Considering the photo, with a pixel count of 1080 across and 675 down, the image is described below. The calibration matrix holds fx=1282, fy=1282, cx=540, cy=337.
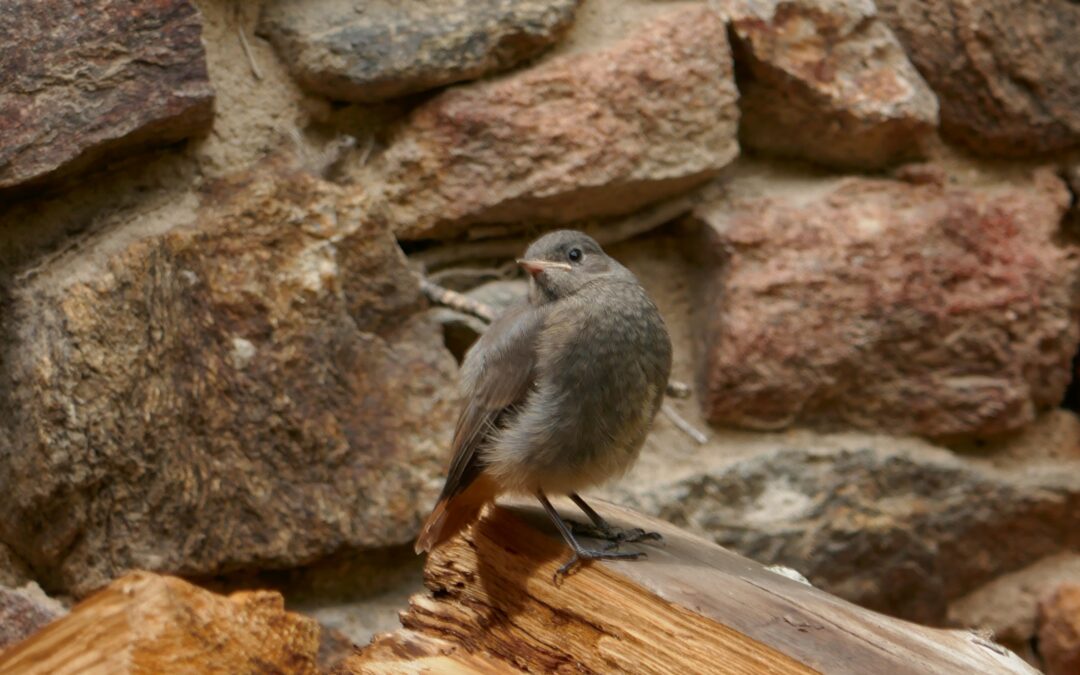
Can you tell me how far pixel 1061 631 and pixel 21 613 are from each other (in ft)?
8.03

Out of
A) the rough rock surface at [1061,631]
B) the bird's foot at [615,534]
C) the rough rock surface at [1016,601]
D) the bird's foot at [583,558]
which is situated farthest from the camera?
the rough rock surface at [1016,601]

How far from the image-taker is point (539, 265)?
109 inches

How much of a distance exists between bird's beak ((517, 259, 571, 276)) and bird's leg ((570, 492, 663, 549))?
0.48m

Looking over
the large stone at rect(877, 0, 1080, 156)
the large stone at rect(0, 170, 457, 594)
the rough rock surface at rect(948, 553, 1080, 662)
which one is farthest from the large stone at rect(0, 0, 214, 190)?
the rough rock surface at rect(948, 553, 1080, 662)

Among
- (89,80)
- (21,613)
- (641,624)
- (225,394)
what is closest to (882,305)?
(641,624)

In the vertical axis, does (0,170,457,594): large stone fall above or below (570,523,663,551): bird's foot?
above

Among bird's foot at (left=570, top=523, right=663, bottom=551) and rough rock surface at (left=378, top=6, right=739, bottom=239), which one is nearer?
bird's foot at (left=570, top=523, right=663, bottom=551)

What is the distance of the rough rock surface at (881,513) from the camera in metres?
3.11

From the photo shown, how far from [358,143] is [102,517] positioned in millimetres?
1057

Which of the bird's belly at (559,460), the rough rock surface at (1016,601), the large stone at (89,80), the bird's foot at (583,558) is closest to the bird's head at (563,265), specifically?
the bird's belly at (559,460)

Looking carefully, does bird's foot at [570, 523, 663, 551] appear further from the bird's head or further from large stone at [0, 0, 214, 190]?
large stone at [0, 0, 214, 190]

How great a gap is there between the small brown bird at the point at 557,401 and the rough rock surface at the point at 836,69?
794 mm

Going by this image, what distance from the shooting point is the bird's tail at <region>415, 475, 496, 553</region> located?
2.55 m

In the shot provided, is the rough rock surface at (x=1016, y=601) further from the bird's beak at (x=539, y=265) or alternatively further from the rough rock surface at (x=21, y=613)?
the rough rock surface at (x=21, y=613)
